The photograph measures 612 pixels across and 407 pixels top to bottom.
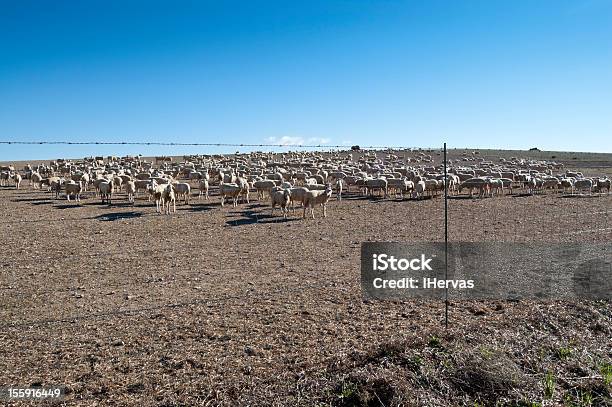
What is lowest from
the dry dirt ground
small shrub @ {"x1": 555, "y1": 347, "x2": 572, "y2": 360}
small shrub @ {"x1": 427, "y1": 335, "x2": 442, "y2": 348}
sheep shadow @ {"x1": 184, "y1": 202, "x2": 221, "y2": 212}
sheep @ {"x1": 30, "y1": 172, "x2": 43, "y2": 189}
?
the dry dirt ground

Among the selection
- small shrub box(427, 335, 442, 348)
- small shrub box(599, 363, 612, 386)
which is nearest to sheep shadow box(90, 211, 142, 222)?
small shrub box(427, 335, 442, 348)

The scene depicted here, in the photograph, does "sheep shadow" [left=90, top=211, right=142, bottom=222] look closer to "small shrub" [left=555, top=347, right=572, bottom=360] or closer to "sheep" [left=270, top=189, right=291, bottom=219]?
"sheep" [left=270, top=189, right=291, bottom=219]

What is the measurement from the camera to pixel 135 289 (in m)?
9.28

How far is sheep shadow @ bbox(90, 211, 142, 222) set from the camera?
20.0 metres

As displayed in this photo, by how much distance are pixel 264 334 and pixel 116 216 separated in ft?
54.2

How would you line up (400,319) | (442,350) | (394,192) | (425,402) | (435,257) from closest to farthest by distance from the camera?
(425,402), (442,350), (400,319), (435,257), (394,192)

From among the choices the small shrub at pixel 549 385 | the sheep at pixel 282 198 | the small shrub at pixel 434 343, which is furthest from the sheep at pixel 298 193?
the small shrub at pixel 549 385

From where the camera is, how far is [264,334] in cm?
676

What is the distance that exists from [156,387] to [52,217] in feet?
59.6

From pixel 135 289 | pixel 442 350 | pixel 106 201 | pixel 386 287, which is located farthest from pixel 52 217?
pixel 442 350

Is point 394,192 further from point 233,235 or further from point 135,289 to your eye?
point 135,289

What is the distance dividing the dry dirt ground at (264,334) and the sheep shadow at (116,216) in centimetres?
568

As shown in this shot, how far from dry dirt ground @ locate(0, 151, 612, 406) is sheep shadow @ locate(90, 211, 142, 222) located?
568 centimetres

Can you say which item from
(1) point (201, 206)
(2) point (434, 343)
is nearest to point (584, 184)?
(1) point (201, 206)
